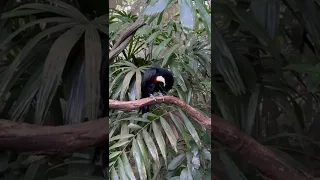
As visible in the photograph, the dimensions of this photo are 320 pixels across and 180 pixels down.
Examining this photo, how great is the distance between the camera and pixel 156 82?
1089 mm

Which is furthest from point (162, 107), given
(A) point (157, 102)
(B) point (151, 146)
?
(B) point (151, 146)

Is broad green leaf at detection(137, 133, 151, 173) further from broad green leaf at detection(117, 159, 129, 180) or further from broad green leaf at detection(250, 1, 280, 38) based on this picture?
broad green leaf at detection(250, 1, 280, 38)

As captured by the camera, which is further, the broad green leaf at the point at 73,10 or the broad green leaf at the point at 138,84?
the broad green leaf at the point at 138,84

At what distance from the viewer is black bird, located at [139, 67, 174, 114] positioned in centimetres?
109

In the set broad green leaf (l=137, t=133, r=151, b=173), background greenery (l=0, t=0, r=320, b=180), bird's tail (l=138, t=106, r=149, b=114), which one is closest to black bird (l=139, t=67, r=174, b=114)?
bird's tail (l=138, t=106, r=149, b=114)

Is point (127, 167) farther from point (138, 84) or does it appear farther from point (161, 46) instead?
point (161, 46)

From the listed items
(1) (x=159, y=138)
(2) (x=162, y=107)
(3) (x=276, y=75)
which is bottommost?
(1) (x=159, y=138)

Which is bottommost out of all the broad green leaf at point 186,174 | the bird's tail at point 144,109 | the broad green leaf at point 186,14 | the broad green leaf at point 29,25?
the broad green leaf at point 186,174

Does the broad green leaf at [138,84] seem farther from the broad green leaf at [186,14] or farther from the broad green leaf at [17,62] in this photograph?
the broad green leaf at [17,62]

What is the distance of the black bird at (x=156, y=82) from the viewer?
109cm

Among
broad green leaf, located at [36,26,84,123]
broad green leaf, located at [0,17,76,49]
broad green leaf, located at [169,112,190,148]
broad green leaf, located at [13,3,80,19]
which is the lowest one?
broad green leaf, located at [169,112,190,148]

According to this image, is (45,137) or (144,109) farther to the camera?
(144,109)

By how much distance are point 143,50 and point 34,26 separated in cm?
62

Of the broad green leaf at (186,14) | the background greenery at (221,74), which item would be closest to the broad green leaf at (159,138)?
the broad green leaf at (186,14)
